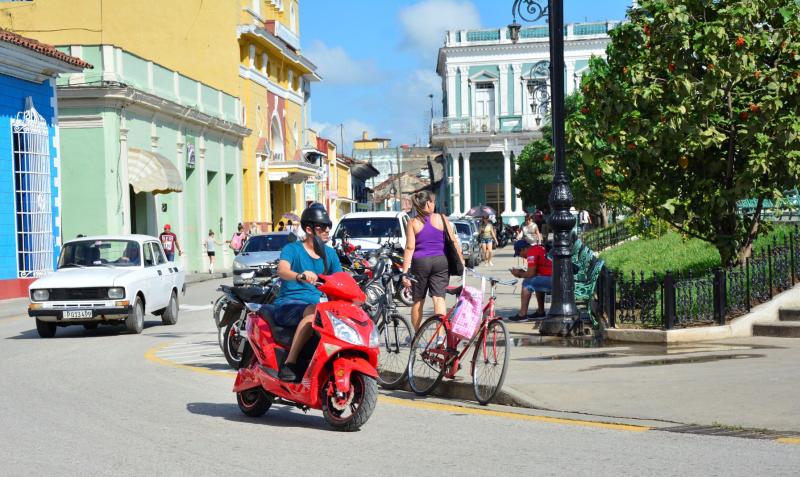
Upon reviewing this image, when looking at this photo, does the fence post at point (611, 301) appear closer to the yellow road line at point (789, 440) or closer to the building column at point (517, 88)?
the yellow road line at point (789, 440)

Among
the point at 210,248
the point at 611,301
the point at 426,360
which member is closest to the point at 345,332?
the point at 426,360

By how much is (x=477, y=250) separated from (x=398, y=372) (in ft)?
120

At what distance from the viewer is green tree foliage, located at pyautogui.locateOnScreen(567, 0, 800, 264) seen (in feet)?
49.3

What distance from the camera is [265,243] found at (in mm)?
29234

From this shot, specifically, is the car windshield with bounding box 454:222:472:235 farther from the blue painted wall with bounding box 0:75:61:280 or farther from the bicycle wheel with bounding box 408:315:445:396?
the bicycle wheel with bounding box 408:315:445:396

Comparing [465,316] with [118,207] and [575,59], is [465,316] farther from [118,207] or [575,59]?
[575,59]

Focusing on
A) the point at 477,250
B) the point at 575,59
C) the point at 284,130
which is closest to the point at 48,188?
the point at 477,250

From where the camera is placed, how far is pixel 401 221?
26.8 metres

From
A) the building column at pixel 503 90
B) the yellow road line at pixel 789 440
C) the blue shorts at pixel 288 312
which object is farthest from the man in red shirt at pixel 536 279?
the building column at pixel 503 90

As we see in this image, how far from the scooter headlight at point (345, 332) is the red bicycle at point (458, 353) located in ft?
5.66

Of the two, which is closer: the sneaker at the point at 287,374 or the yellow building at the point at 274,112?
the sneaker at the point at 287,374

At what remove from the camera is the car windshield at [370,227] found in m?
26.6

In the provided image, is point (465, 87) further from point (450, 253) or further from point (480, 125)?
point (450, 253)

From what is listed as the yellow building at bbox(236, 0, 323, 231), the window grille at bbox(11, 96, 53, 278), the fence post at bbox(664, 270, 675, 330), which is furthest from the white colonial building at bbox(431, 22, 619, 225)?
the fence post at bbox(664, 270, 675, 330)
